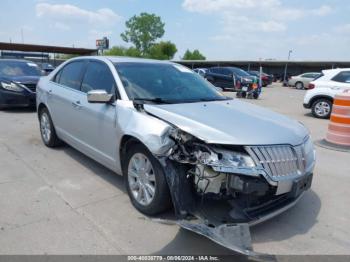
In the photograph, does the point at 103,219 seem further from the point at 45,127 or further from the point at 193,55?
the point at 193,55

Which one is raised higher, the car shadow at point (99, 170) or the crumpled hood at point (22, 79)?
the crumpled hood at point (22, 79)

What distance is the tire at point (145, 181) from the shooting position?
10.8 ft

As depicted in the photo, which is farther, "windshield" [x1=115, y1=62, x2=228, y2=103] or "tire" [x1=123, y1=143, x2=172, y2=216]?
"windshield" [x1=115, y1=62, x2=228, y2=103]

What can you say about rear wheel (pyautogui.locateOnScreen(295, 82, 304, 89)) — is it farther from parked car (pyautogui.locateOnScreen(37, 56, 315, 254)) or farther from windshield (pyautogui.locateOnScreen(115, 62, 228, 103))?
parked car (pyautogui.locateOnScreen(37, 56, 315, 254))

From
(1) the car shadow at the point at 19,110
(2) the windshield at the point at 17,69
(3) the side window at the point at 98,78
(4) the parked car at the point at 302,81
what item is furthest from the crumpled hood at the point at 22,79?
(4) the parked car at the point at 302,81

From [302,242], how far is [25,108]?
9.88m

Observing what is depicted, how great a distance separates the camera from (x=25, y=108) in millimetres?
10797

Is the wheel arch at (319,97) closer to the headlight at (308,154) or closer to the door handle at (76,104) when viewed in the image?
the headlight at (308,154)

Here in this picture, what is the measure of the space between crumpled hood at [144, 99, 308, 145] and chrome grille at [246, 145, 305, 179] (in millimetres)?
62

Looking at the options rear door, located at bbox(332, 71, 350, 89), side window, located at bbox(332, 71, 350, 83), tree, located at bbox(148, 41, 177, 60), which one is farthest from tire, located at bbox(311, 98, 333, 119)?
tree, located at bbox(148, 41, 177, 60)

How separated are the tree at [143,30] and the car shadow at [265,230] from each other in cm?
8404

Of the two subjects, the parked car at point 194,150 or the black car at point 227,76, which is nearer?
the parked car at point 194,150

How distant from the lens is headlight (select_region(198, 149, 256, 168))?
9.62 ft

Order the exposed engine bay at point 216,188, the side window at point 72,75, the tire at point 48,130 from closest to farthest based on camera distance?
the exposed engine bay at point 216,188, the side window at point 72,75, the tire at point 48,130
